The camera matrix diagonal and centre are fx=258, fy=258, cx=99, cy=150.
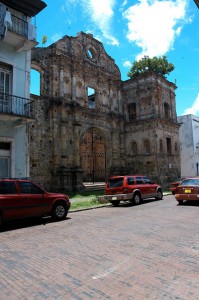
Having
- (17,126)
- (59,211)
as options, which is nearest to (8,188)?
(59,211)

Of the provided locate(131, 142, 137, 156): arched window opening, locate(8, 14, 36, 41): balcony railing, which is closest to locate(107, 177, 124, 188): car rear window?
locate(8, 14, 36, 41): balcony railing

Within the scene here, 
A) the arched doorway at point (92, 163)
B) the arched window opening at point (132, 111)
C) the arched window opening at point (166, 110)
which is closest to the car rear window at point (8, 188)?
the arched doorway at point (92, 163)

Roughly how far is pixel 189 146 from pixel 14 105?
27.2 meters

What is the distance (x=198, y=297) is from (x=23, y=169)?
39.6 ft

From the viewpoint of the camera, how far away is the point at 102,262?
5203 millimetres

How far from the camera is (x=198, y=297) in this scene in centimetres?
367

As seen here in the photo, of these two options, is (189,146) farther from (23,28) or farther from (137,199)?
(23,28)

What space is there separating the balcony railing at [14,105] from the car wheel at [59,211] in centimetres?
548

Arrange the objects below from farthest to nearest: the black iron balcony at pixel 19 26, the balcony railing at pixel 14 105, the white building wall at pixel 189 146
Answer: the white building wall at pixel 189 146 < the black iron balcony at pixel 19 26 < the balcony railing at pixel 14 105

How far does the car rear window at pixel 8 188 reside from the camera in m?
9.01

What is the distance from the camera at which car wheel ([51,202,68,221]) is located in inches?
404

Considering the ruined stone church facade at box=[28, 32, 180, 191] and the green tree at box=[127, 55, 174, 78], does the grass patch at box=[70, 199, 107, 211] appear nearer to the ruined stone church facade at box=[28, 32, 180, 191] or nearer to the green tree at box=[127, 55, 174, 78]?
the ruined stone church facade at box=[28, 32, 180, 191]

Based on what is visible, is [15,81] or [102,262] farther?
[15,81]

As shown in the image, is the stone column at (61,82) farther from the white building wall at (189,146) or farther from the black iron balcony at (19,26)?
the white building wall at (189,146)
